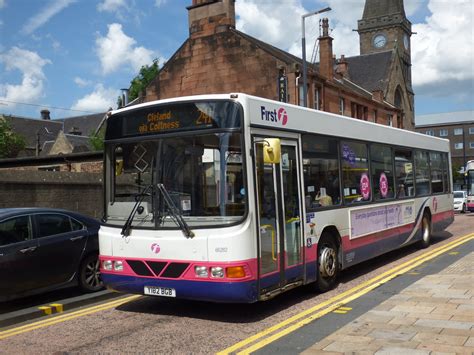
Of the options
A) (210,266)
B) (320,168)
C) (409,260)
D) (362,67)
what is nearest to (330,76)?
(362,67)

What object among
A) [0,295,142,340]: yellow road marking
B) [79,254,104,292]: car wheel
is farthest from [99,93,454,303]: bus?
[79,254,104,292]: car wheel

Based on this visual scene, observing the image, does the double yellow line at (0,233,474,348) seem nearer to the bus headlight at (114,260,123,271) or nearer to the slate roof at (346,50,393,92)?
the bus headlight at (114,260,123,271)

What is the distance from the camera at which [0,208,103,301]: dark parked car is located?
747cm

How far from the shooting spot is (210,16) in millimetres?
37656

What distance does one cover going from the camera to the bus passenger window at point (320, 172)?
7934mm

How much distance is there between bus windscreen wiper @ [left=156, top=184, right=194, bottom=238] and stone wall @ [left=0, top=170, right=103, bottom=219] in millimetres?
6618

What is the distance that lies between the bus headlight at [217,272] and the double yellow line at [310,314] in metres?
0.81

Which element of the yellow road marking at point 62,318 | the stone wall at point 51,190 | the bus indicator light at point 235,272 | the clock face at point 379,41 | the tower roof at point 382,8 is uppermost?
the tower roof at point 382,8

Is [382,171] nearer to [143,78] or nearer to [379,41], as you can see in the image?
[143,78]

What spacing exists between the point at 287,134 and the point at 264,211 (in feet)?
4.52

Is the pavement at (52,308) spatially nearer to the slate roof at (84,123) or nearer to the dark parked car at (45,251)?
the dark parked car at (45,251)

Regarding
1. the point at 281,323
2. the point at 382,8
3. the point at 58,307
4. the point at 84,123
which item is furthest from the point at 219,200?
the point at 382,8

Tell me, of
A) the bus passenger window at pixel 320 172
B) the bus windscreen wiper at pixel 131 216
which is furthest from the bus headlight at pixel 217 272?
the bus passenger window at pixel 320 172

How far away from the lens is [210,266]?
631cm
